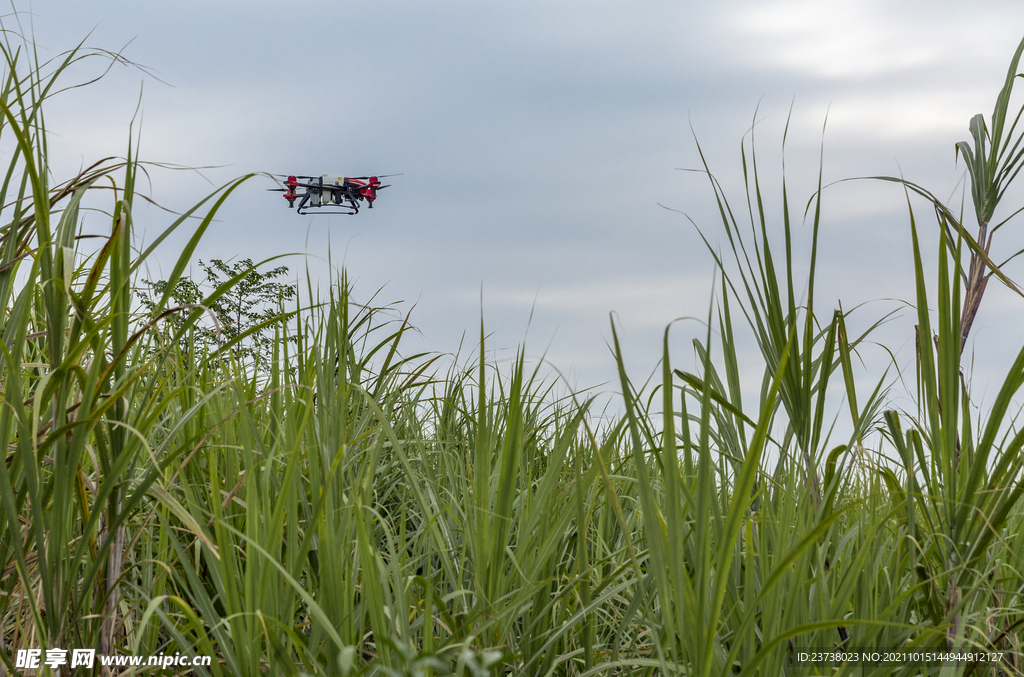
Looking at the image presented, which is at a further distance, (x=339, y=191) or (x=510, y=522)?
(x=339, y=191)

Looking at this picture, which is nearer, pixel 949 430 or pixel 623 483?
pixel 949 430

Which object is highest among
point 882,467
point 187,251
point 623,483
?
point 187,251

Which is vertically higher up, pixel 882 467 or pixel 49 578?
pixel 882 467

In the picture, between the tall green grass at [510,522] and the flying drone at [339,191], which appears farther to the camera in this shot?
the flying drone at [339,191]

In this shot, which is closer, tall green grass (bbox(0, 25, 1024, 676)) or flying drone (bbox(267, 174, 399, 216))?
tall green grass (bbox(0, 25, 1024, 676))

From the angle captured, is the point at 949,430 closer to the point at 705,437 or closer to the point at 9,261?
the point at 705,437

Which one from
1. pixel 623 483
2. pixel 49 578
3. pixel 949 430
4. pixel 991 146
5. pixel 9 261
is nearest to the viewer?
pixel 49 578

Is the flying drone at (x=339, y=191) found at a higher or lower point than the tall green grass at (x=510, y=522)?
higher

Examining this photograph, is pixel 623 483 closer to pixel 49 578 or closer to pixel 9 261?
pixel 49 578

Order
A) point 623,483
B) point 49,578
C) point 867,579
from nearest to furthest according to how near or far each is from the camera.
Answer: point 49,578 < point 867,579 < point 623,483

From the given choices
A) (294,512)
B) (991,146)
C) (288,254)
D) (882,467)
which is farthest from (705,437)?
(991,146)

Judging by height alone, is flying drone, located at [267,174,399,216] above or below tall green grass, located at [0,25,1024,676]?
above
